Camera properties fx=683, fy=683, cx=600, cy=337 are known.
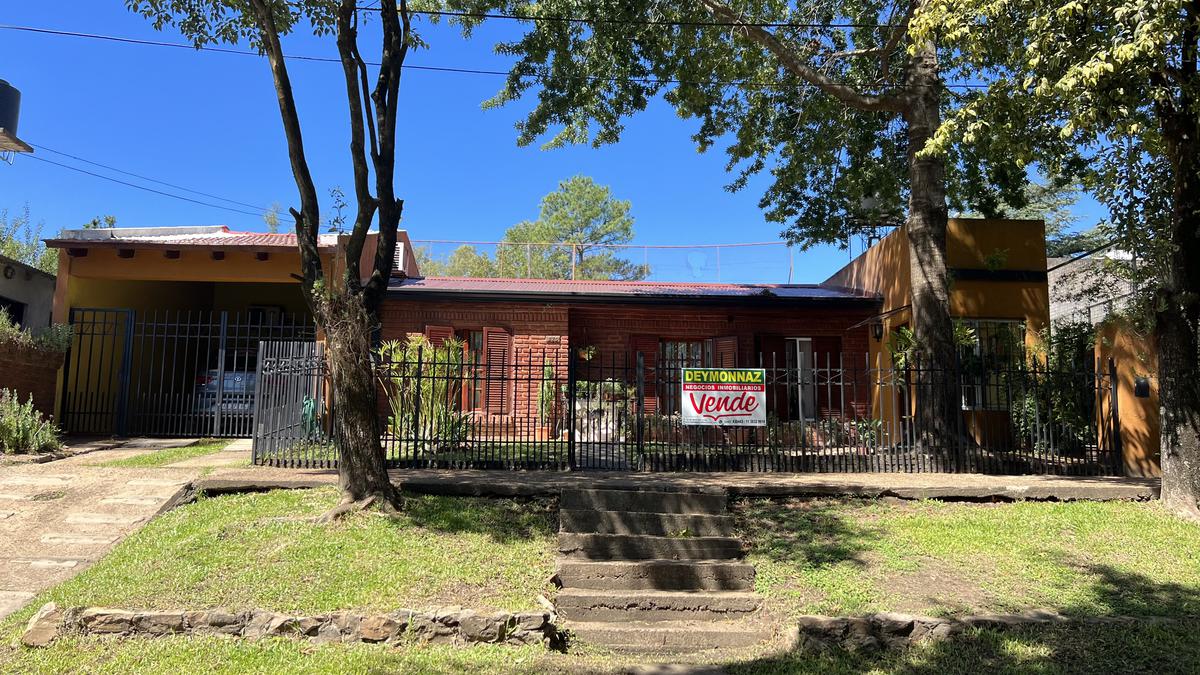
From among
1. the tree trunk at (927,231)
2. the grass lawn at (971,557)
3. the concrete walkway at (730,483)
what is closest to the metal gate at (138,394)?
the concrete walkway at (730,483)

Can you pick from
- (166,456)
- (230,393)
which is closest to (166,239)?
(230,393)

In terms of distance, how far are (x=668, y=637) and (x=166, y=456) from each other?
25.6 feet

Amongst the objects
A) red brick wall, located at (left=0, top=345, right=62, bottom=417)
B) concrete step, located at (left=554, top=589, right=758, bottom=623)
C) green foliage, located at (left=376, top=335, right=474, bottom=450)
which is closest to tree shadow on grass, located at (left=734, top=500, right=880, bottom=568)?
concrete step, located at (left=554, top=589, right=758, bottom=623)

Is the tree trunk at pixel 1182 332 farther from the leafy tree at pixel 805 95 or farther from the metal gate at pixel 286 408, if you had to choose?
the metal gate at pixel 286 408

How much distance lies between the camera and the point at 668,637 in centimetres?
522

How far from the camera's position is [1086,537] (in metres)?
6.65

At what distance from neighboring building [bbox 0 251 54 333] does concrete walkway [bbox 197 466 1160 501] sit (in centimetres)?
757

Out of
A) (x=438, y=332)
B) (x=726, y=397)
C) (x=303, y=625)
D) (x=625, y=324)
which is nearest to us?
(x=303, y=625)

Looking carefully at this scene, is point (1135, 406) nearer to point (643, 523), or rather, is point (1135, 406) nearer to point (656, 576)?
point (643, 523)

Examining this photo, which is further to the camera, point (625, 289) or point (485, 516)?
point (625, 289)

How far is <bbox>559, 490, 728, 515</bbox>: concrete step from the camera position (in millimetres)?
6957

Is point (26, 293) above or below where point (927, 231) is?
below

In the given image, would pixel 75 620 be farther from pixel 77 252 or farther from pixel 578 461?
pixel 77 252

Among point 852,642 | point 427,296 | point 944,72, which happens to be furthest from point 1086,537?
point 427,296
